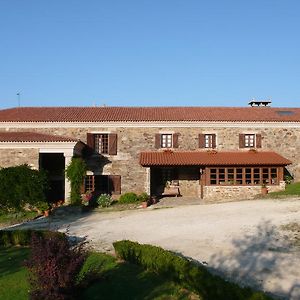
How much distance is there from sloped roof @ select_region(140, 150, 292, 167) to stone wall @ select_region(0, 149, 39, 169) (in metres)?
7.16

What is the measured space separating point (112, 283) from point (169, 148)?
68.7 ft

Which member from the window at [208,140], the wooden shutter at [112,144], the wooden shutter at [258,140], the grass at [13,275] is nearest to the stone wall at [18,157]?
the wooden shutter at [112,144]

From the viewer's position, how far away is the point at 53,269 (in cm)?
900

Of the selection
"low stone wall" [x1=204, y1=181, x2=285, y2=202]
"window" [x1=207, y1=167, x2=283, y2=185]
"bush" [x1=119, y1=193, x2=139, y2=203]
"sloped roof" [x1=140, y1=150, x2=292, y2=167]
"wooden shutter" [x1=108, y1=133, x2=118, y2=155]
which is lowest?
"bush" [x1=119, y1=193, x2=139, y2=203]

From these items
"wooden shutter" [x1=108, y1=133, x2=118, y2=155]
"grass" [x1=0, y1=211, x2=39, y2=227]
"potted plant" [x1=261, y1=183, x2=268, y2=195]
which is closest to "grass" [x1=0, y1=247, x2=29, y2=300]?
"grass" [x1=0, y1=211, x2=39, y2=227]

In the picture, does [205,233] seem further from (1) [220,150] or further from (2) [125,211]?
(1) [220,150]

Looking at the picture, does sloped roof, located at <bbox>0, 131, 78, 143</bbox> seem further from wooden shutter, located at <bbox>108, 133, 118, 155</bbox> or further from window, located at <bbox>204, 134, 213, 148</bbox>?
window, located at <bbox>204, 134, 213, 148</bbox>

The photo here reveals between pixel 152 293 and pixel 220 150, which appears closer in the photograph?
pixel 152 293

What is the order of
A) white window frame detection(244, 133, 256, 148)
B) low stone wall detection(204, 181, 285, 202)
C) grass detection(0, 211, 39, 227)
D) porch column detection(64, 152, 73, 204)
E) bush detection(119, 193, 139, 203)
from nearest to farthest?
grass detection(0, 211, 39, 227) < porch column detection(64, 152, 73, 204) < bush detection(119, 193, 139, 203) < low stone wall detection(204, 181, 285, 202) < white window frame detection(244, 133, 256, 148)

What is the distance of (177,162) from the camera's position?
29406mm

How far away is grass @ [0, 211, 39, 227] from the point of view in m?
23.1

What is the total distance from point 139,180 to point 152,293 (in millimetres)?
21052

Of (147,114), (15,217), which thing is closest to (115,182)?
(147,114)

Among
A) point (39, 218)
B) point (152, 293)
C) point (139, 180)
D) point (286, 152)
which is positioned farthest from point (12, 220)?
point (286, 152)
